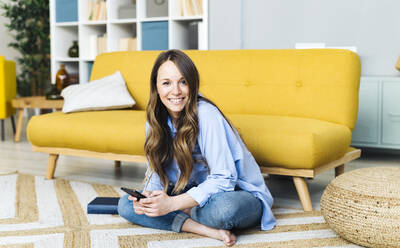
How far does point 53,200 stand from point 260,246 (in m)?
1.11

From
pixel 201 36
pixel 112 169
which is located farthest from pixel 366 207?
pixel 201 36

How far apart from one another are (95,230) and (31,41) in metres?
4.85

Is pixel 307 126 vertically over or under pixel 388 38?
under

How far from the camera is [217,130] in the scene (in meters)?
1.74

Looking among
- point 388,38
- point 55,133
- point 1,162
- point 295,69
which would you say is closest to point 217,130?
point 295,69

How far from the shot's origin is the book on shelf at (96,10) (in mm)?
4871

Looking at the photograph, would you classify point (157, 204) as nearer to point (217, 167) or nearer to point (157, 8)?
point (217, 167)

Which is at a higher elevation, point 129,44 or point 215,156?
point 129,44

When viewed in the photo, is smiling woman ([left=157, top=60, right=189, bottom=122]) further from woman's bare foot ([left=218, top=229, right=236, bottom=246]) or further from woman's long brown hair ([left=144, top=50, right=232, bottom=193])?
woman's bare foot ([left=218, top=229, right=236, bottom=246])

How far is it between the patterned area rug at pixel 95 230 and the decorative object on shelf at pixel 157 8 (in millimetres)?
2558

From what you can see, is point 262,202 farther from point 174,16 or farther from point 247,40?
point 174,16

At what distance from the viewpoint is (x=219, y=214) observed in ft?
5.57

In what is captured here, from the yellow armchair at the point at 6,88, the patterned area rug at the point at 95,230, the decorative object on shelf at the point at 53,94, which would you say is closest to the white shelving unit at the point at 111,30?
the yellow armchair at the point at 6,88

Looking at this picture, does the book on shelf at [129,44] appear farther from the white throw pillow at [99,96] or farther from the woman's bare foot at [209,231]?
the woman's bare foot at [209,231]
